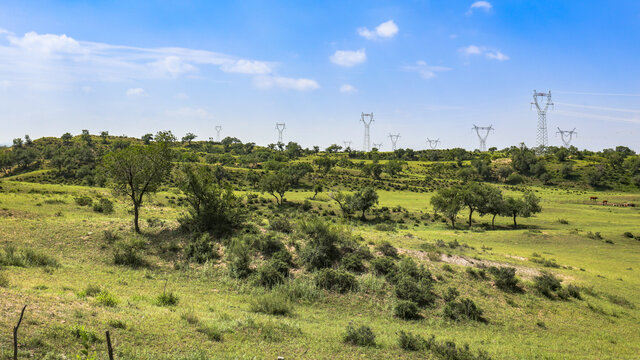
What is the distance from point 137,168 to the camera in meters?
30.5

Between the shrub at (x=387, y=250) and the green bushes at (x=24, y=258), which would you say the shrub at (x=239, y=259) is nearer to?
the green bushes at (x=24, y=258)

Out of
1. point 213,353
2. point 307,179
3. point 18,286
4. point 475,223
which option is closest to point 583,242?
point 475,223

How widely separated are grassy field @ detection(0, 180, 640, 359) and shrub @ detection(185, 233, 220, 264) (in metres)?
1.07

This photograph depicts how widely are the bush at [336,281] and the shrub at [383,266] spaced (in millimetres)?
2904

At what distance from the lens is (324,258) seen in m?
25.4

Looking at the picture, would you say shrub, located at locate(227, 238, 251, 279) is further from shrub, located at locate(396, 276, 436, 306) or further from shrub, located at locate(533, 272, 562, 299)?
shrub, located at locate(533, 272, 562, 299)

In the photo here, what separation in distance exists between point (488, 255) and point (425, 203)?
5107cm

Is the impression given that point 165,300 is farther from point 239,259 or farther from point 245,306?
point 239,259

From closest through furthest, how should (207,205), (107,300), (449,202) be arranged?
(107,300) < (207,205) < (449,202)

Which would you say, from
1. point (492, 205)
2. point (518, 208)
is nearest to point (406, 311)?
point (492, 205)

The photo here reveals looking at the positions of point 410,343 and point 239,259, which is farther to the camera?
point 239,259

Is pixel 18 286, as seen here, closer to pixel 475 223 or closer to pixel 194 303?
pixel 194 303

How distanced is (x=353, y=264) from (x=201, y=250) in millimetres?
12824

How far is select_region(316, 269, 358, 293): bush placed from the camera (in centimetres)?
2225
